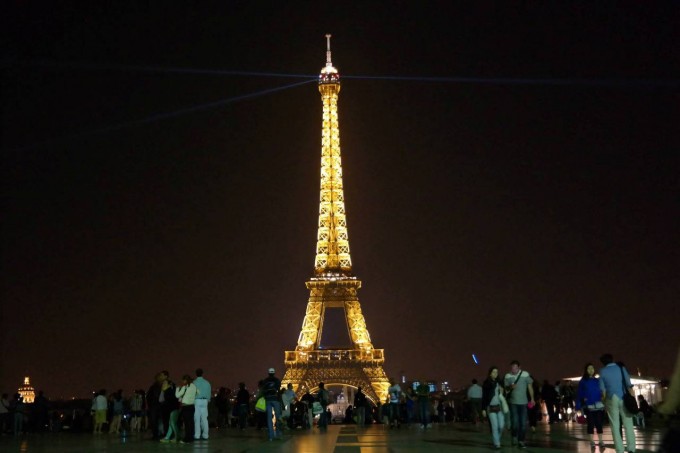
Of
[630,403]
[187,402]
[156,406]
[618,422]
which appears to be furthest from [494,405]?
[156,406]

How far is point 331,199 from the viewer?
77188 mm

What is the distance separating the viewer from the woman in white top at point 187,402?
761 inches

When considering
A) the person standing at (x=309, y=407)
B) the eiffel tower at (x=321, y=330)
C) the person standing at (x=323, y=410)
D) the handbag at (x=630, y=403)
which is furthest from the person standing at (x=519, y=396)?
the eiffel tower at (x=321, y=330)

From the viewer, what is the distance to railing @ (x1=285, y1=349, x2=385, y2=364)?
7081cm

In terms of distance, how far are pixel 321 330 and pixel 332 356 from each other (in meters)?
2.44

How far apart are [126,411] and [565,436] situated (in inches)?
634

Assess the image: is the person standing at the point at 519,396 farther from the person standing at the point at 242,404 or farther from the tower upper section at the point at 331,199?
the tower upper section at the point at 331,199

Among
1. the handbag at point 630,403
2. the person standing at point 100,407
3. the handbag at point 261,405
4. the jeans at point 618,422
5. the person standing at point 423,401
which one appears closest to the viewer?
the handbag at point 630,403

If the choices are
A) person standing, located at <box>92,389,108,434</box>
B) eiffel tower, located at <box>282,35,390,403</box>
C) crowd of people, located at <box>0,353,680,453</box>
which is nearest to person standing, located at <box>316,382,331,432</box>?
crowd of people, located at <box>0,353,680,453</box>

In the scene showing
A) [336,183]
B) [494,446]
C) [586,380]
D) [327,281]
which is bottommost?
[494,446]

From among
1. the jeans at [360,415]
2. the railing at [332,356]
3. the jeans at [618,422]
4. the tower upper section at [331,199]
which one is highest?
the tower upper section at [331,199]

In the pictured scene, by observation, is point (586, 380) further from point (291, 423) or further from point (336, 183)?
point (336, 183)

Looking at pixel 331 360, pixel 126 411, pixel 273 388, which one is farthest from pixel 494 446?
pixel 331 360

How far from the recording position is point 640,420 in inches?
984
